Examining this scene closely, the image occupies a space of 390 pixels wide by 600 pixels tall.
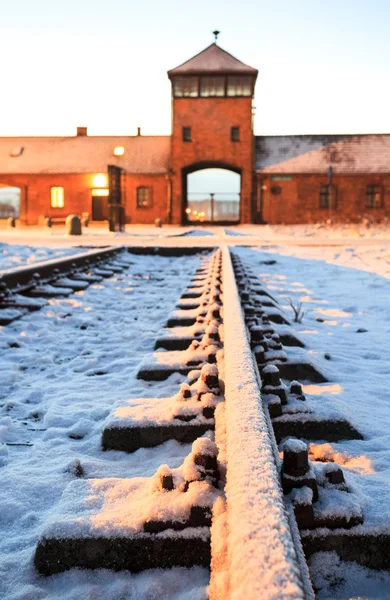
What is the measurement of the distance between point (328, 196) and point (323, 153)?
3272mm

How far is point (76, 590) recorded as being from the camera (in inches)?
46.4

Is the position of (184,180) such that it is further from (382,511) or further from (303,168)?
(382,511)

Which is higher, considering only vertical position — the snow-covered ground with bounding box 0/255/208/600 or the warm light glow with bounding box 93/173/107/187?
the warm light glow with bounding box 93/173/107/187

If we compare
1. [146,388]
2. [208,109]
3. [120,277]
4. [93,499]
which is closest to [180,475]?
[93,499]

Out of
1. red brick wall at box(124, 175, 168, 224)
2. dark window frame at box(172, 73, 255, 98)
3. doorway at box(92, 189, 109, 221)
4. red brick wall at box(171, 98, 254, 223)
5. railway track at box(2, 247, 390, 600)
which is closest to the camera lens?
railway track at box(2, 247, 390, 600)

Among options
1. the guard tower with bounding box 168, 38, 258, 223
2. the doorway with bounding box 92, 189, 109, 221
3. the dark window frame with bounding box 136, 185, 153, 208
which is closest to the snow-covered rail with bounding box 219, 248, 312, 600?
the guard tower with bounding box 168, 38, 258, 223

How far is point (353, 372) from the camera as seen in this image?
121 inches

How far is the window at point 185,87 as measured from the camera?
34.6 metres

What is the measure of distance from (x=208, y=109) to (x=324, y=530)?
117 feet

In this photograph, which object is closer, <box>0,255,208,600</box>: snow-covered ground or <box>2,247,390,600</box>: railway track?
<box>2,247,390,600</box>: railway track

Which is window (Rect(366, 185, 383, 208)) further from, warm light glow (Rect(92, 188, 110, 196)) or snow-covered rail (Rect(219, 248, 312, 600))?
snow-covered rail (Rect(219, 248, 312, 600))

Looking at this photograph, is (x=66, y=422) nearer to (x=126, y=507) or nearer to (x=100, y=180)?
(x=126, y=507)

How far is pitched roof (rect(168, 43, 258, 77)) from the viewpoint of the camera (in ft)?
112

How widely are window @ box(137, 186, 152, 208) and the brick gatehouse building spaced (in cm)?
6
